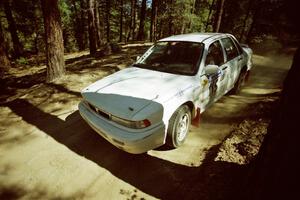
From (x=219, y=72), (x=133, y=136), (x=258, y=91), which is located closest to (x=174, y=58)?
(x=219, y=72)

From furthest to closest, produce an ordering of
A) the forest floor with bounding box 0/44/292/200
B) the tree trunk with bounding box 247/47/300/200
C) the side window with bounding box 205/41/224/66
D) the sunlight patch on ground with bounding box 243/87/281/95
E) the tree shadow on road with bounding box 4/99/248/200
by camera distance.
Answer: the sunlight patch on ground with bounding box 243/87/281/95 → the side window with bounding box 205/41/224/66 → the forest floor with bounding box 0/44/292/200 → the tree shadow on road with bounding box 4/99/248/200 → the tree trunk with bounding box 247/47/300/200

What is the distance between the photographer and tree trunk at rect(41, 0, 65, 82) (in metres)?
6.75

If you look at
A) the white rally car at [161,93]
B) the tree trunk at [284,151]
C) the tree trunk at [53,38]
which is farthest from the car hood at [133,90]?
the tree trunk at [53,38]

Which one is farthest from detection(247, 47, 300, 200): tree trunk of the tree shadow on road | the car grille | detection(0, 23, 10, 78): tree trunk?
detection(0, 23, 10, 78): tree trunk

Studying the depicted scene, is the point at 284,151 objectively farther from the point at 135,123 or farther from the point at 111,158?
the point at 111,158

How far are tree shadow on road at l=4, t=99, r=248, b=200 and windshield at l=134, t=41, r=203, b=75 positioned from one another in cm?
173

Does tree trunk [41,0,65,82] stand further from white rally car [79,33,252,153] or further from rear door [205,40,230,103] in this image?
rear door [205,40,230,103]

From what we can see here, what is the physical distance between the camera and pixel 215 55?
515 centimetres

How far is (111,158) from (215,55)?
3236 millimetres

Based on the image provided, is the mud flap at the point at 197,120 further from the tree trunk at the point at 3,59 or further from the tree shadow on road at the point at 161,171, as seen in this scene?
the tree trunk at the point at 3,59

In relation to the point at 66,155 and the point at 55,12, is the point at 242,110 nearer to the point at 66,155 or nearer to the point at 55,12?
the point at 66,155

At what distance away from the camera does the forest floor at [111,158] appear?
135 inches

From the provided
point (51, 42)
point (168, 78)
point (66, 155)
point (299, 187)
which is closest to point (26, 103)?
point (51, 42)

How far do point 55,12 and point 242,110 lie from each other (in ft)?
20.5
